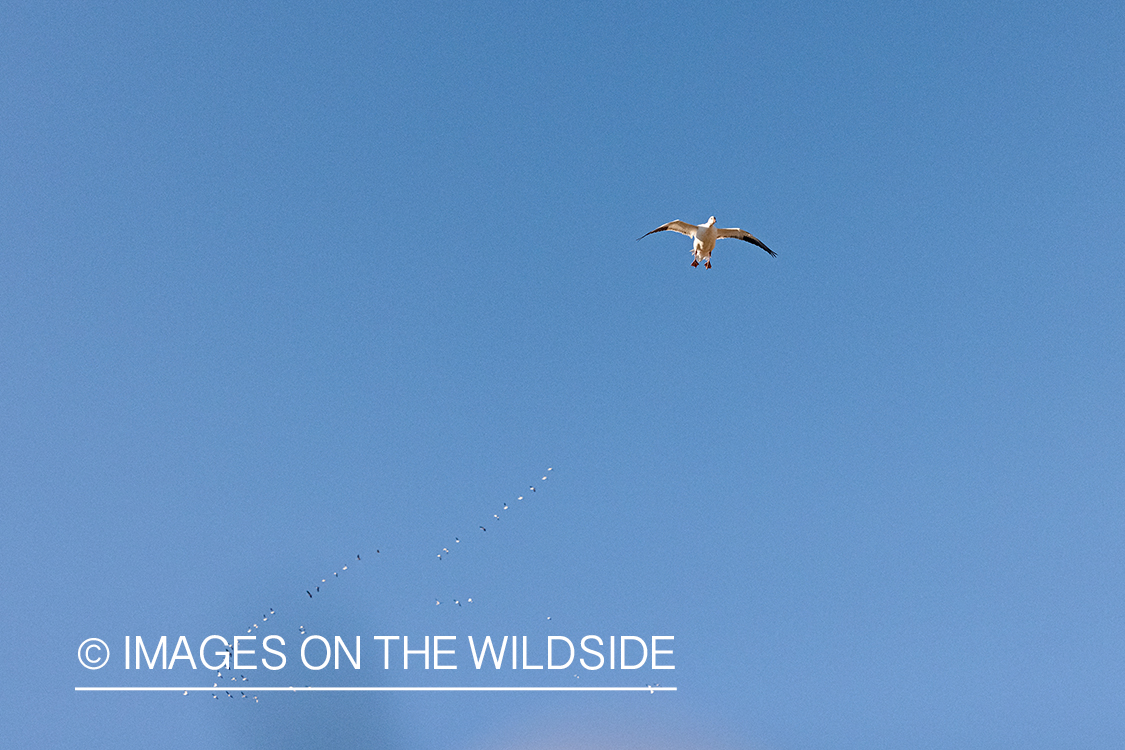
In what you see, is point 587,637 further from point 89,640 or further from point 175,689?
point 89,640

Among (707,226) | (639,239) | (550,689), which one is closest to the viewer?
(639,239)

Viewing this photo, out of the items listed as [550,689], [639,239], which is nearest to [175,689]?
[550,689]

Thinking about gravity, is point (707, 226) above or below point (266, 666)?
above

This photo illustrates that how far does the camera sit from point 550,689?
57688mm

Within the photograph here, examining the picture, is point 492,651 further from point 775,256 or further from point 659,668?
point 775,256

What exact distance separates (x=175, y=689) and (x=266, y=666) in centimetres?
437

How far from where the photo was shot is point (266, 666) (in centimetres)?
5941

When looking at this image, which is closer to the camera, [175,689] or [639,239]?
[639,239]

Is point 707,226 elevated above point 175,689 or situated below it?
above

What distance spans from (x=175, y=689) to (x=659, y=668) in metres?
23.6

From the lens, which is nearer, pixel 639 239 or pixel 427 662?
pixel 639 239

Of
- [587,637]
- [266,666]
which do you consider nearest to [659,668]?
[587,637]

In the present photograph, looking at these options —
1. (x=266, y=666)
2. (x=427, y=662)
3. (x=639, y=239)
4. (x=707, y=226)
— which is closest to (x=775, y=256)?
(x=707, y=226)

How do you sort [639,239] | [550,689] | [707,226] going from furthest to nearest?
[550,689] < [707,226] < [639,239]
